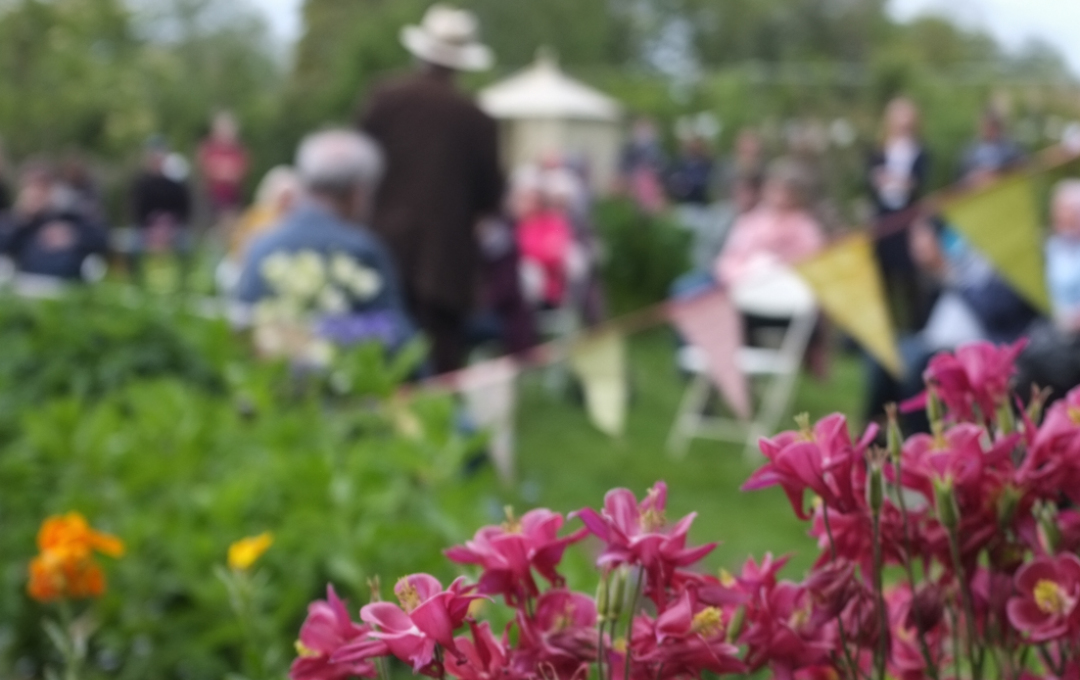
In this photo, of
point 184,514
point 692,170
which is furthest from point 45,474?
point 692,170

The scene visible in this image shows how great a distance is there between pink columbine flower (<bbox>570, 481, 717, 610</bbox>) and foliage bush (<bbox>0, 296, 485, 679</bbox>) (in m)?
0.84

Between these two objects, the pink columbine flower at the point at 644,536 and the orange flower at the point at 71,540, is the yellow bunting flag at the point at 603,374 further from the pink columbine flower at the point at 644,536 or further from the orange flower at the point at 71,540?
the pink columbine flower at the point at 644,536

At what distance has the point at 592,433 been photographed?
7555 mm

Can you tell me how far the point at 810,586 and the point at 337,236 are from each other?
3643 mm

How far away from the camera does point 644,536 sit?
0.90 metres

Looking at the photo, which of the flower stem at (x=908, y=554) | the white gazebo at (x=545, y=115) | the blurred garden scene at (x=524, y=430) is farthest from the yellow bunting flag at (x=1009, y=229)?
the white gazebo at (x=545, y=115)

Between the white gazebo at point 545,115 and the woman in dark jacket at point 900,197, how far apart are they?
12.0 ft

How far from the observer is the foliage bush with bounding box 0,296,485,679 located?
2188 mm

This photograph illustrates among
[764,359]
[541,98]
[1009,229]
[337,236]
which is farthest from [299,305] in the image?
[541,98]

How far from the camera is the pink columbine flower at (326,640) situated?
941 mm

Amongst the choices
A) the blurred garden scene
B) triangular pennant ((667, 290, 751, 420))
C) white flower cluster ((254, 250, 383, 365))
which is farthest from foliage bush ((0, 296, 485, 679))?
triangular pennant ((667, 290, 751, 420))

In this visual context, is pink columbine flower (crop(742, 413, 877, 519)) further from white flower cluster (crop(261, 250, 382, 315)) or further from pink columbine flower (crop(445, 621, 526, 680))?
white flower cluster (crop(261, 250, 382, 315))

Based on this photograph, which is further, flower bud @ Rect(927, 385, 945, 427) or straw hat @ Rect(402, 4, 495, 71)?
straw hat @ Rect(402, 4, 495, 71)

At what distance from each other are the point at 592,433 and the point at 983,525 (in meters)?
6.54
